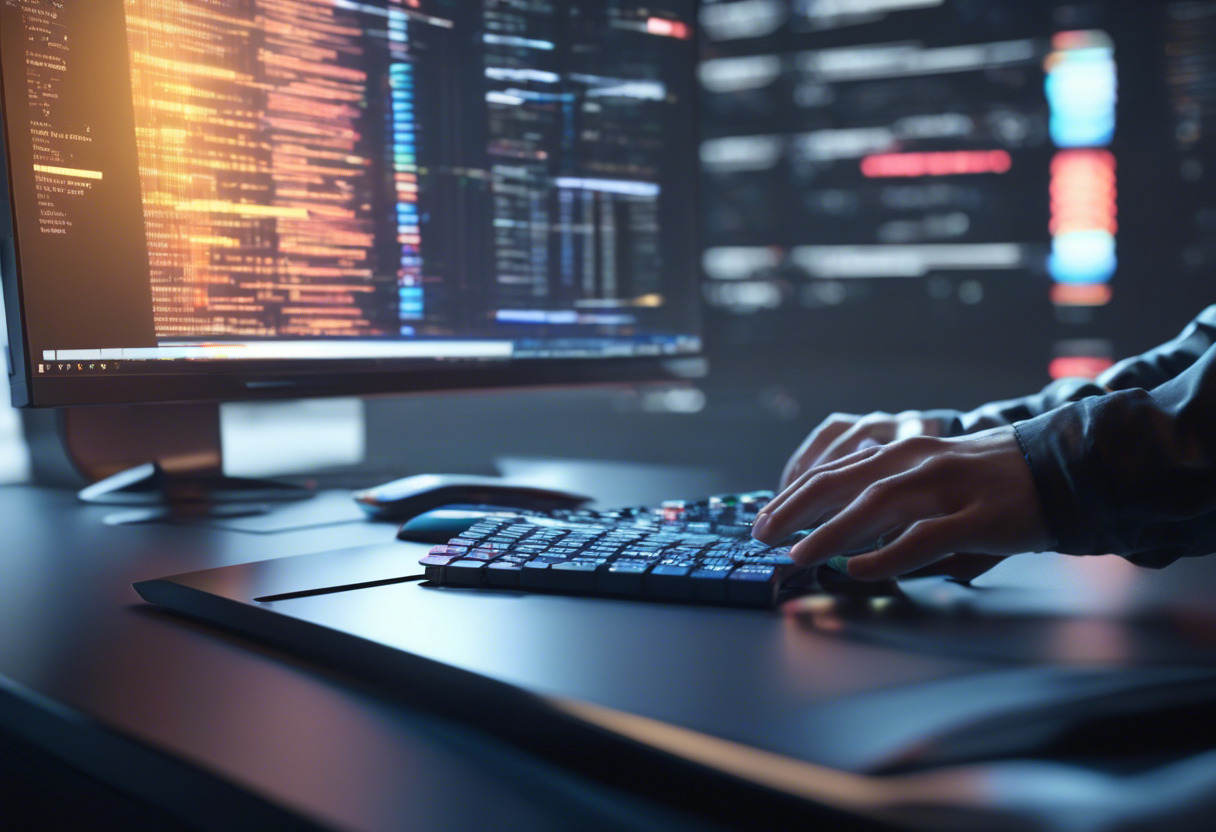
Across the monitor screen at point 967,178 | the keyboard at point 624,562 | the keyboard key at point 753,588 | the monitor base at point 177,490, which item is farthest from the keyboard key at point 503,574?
the monitor screen at point 967,178

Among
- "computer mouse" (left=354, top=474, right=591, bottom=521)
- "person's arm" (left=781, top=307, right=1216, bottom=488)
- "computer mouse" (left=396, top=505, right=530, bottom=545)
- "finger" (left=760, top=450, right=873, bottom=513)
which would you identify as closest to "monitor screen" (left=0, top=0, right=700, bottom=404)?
"computer mouse" (left=354, top=474, right=591, bottom=521)

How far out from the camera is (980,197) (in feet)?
6.73

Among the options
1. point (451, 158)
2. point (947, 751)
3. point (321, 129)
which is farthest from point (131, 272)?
point (947, 751)

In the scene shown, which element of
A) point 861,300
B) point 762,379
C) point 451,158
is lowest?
point 762,379

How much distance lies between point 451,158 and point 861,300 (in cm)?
147

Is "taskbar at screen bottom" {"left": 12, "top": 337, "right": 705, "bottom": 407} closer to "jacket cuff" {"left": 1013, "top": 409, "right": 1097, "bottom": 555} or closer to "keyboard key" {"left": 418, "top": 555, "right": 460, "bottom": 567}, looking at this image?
"keyboard key" {"left": 418, "top": 555, "right": 460, "bottom": 567}

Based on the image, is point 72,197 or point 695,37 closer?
point 72,197

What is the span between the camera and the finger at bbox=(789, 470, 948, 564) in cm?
42

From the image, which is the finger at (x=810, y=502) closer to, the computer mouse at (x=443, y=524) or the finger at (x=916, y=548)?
the finger at (x=916, y=548)

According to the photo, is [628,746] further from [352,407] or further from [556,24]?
[352,407]

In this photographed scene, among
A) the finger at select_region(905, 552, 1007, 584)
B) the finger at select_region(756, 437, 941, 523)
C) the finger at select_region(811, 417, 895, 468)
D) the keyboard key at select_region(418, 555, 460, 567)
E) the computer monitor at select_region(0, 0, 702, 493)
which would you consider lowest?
the finger at select_region(905, 552, 1007, 584)

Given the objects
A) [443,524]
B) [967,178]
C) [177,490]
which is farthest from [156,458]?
[967,178]

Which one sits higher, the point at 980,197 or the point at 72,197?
the point at 980,197

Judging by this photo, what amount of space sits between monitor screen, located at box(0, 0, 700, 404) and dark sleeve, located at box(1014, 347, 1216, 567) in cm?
56
